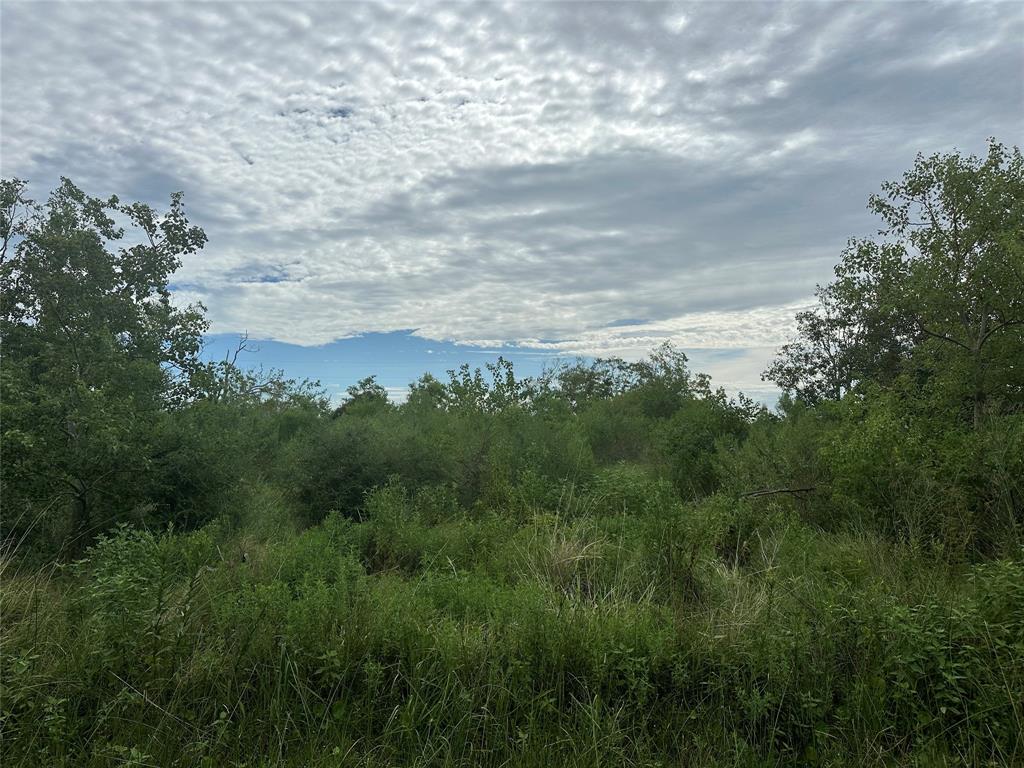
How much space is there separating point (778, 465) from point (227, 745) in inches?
330

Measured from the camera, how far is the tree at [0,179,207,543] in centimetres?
609

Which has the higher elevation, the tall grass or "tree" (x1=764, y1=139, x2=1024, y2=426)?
"tree" (x1=764, y1=139, x2=1024, y2=426)

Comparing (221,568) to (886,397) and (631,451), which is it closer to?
(886,397)

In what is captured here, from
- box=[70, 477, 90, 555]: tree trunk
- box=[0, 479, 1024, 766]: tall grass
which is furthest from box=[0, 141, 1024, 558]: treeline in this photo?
box=[0, 479, 1024, 766]: tall grass

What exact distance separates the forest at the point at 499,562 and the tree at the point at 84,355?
0.05 meters

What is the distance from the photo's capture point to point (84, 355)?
25.5ft

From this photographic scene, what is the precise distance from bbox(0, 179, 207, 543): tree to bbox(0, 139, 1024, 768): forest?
0.05m

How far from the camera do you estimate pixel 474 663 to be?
3.66 m

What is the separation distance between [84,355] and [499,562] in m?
6.58

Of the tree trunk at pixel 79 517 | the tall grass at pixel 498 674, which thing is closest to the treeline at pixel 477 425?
the tree trunk at pixel 79 517

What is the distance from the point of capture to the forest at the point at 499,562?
329cm

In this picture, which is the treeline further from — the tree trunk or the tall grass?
the tall grass

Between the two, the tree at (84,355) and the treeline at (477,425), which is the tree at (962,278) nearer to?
the treeline at (477,425)

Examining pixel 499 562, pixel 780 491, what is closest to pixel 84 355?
pixel 499 562
